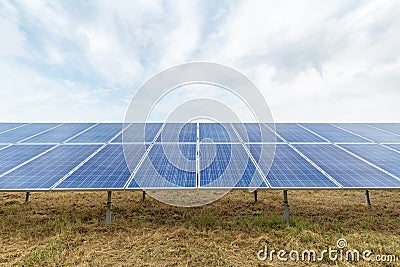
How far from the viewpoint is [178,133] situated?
9.88 m

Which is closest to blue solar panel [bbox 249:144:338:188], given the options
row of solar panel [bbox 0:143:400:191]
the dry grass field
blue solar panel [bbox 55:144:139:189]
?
row of solar panel [bbox 0:143:400:191]

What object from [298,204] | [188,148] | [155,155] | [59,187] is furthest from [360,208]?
[59,187]

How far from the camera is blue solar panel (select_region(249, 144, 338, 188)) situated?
583 centimetres

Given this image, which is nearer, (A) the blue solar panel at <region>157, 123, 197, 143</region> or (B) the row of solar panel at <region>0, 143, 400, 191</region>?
(B) the row of solar panel at <region>0, 143, 400, 191</region>

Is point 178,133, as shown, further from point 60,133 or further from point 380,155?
point 380,155

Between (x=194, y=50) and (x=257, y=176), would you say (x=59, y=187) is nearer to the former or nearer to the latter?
(x=257, y=176)

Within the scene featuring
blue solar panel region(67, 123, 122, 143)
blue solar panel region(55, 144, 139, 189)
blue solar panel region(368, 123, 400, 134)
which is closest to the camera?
blue solar panel region(55, 144, 139, 189)

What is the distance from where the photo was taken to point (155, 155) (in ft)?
24.3

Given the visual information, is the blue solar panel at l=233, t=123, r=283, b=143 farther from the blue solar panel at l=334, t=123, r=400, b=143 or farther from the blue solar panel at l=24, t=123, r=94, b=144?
the blue solar panel at l=24, t=123, r=94, b=144

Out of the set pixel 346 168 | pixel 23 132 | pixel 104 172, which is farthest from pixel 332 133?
pixel 23 132

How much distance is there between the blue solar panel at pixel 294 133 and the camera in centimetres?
905

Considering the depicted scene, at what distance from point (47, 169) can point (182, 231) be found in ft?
14.3

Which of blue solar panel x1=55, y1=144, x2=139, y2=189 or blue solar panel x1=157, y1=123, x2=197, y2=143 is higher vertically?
blue solar panel x1=157, y1=123, x2=197, y2=143

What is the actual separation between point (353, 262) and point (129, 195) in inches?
328
